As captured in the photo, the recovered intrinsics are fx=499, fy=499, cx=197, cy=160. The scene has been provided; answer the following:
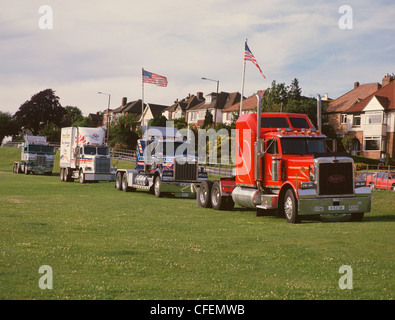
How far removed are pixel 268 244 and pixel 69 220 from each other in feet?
22.2

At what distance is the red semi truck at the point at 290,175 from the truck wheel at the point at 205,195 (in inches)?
31.2

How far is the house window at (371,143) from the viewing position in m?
67.2

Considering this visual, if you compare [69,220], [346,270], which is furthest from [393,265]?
[69,220]

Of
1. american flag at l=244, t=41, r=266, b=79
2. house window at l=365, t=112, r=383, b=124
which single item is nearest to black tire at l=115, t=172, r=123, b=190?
american flag at l=244, t=41, r=266, b=79

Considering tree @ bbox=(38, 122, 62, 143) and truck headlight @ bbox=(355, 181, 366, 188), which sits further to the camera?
tree @ bbox=(38, 122, 62, 143)

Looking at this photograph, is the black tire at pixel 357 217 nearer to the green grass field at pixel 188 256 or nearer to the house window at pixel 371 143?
the green grass field at pixel 188 256

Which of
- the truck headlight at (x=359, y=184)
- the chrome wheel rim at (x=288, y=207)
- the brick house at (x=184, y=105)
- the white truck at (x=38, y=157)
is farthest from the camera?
the brick house at (x=184, y=105)

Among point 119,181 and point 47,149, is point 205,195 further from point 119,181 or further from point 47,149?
point 47,149

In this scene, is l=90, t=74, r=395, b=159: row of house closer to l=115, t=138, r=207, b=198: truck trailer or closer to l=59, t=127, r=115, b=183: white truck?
l=59, t=127, r=115, b=183: white truck

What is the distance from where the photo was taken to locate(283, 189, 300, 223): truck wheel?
16547 mm

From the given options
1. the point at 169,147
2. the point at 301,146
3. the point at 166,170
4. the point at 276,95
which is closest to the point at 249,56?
the point at 169,147

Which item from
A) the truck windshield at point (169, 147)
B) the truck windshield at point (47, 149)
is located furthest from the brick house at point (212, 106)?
the truck windshield at point (169, 147)

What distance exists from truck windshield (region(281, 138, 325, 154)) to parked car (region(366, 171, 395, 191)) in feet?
73.4
